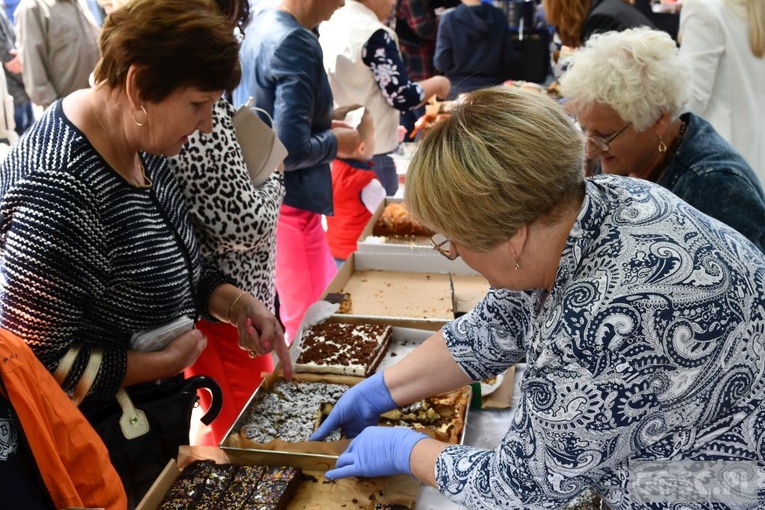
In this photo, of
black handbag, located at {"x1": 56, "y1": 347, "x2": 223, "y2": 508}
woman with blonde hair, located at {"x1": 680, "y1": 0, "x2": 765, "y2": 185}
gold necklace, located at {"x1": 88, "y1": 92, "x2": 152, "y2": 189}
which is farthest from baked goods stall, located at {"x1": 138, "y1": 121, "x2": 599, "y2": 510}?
woman with blonde hair, located at {"x1": 680, "y1": 0, "x2": 765, "y2": 185}

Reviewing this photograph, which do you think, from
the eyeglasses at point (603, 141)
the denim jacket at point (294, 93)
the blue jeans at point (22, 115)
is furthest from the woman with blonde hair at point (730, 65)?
the blue jeans at point (22, 115)

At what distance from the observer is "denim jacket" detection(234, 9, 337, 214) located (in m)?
2.95

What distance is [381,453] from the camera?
1.63 m

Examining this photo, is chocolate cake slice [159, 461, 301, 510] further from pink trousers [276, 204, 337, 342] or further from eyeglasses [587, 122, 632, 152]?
pink trousers [276, 204, 337, 342]

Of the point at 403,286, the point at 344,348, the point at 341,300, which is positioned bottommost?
the point at 403,286

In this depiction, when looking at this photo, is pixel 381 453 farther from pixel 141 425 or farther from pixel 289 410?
pixel 141 425

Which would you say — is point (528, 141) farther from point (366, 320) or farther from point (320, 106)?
point (320, 106)

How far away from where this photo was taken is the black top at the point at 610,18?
143 inches

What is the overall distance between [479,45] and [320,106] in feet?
12.2

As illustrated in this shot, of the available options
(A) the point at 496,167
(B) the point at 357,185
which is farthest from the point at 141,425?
(B) the point at 357,185

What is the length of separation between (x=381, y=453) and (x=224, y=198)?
942 mm

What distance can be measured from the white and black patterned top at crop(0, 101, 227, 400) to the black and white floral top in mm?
2201

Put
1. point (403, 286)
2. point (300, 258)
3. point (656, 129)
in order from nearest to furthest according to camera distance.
→ point (656, 129) → point (403, 286) → point (300, 258)

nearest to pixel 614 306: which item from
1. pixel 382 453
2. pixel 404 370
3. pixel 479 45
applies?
pixel 382 453
